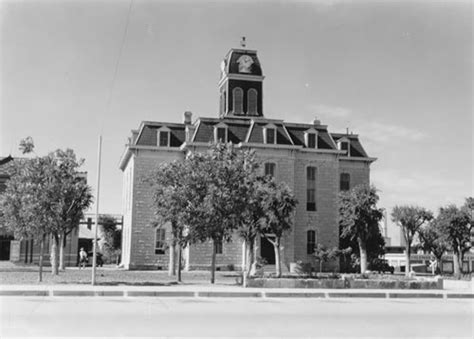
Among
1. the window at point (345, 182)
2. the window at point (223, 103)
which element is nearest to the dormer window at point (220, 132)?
the window at point (223, 103)

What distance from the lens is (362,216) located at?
46719 mm

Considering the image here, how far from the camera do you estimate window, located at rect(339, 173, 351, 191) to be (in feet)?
179

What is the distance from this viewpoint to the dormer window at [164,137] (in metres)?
49.8

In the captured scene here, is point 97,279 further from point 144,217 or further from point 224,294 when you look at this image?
point 144,217

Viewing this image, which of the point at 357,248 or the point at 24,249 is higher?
the point at 357,248

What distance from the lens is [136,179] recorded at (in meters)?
48.6

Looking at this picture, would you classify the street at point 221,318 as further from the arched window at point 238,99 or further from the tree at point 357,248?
the arched window at point 238,99

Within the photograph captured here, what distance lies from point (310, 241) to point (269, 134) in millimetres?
9409

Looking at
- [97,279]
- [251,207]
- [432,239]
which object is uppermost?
[251,207]

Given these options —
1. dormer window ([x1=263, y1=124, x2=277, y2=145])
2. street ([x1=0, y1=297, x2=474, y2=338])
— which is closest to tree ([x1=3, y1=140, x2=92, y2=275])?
street ([x1=0, y1=297, x2=474, y2=338])

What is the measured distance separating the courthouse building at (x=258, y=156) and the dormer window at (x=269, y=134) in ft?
0.26

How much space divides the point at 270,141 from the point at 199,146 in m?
5.68

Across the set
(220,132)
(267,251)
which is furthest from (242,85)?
(267,251)

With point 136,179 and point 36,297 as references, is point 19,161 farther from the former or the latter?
point 136,179
